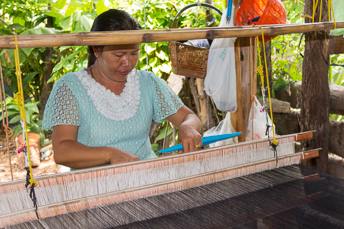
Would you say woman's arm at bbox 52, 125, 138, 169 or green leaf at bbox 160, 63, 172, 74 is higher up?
green leaf at bbox 160, 63, 172, 74

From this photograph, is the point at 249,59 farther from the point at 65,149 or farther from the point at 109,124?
the point at 65,149

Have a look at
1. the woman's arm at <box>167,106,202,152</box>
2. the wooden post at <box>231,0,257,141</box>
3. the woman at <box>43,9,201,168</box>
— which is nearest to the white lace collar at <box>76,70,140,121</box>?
the woman at <box>43,9,201,168</box>

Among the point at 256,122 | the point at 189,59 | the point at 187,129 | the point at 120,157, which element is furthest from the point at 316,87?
the point at 120,157

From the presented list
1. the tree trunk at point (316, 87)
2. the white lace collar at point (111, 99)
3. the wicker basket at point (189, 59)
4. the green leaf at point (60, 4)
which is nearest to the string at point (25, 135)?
the white lace collar at point (111, 99)

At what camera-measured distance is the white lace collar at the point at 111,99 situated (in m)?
2.02

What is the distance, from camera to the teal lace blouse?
1946mm

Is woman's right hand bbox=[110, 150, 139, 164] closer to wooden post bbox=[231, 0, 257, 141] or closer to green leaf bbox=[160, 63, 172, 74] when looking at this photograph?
wooden post bbox=[231, 0, 257, 141]

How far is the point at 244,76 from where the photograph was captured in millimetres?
2803

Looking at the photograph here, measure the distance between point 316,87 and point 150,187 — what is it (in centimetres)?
168

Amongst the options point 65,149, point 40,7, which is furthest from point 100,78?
point 40,7

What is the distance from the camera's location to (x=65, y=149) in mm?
1850

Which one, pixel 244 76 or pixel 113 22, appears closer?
pixel 113 22

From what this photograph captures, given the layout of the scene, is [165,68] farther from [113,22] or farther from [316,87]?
[113,22]

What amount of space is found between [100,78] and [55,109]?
0.28 meters
